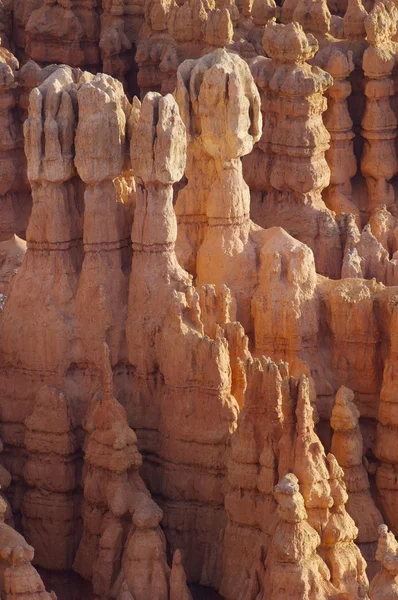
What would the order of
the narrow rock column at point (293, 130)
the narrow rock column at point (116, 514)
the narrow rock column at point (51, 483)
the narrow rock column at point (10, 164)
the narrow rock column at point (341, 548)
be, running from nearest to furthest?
1. the narrow rock column at point (341, 548)
2. the narrow rock column at point (116, 514)
3. the narrow rock column at point (51, 483)
4. the narrow rock column at point (293, 130)
5. the narrow rock column at point (10, 164)

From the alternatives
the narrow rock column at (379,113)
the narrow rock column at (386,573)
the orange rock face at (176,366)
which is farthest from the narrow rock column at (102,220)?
the narrow rock column at (379,113)

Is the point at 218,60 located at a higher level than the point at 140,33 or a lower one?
lower

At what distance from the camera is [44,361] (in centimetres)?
2277

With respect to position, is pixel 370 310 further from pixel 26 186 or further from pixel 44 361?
pixel 26 186

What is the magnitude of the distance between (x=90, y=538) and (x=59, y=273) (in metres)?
2.76

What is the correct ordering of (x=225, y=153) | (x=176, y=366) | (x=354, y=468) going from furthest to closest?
(x=225, y=153)
(x=354, y=468)
(x=176, y=366)

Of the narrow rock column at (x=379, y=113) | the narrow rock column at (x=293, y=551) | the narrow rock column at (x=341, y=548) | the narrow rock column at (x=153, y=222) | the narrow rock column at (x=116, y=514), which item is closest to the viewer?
the narrow rock column at (x=293, y=551)

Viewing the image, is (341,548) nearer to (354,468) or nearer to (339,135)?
(354,468)

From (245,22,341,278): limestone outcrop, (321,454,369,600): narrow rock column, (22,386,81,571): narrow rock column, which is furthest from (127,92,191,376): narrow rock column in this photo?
(245,22,341,278): limestone outcrop

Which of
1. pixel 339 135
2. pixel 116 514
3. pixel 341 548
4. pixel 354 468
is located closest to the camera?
pixel 341 548

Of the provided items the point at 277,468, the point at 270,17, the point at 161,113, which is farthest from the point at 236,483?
the point at 270,17

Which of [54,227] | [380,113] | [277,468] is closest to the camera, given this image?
[277,468]

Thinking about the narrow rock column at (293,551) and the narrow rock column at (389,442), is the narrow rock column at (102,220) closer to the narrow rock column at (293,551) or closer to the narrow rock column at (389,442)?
the narrow rock column at (389,442)

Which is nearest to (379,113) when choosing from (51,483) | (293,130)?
(293,130)
